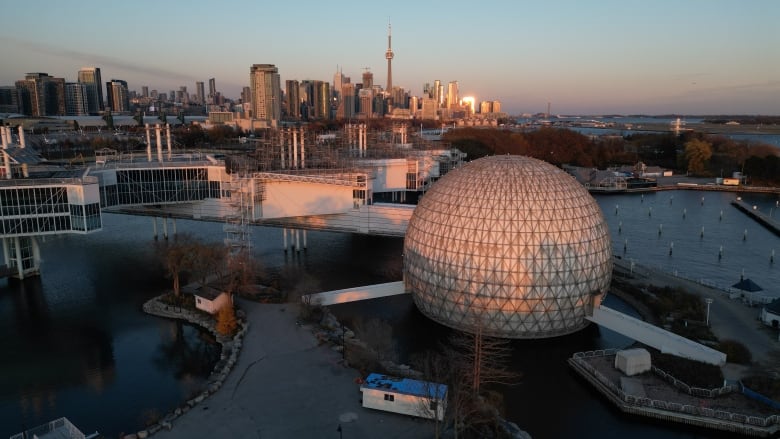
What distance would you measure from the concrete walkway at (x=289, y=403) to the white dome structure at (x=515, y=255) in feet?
28.5

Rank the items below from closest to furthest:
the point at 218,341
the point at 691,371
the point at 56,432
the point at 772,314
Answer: the point at 56,432 → the point at 691,371 → the point at 218,341 → the point at 772,314

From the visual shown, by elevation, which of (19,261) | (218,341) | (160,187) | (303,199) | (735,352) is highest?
(160,187)

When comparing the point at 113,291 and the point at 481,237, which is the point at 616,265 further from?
the point at 113,291

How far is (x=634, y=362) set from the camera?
27438 mm

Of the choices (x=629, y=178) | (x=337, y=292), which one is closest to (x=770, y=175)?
(x=629, y=178)

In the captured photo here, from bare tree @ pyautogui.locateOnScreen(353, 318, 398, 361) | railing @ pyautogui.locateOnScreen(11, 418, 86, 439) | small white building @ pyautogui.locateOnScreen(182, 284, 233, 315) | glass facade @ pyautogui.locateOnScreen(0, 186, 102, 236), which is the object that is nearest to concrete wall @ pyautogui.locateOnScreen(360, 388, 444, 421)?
bare tree @ pyautogui.locateOnScreen(353, 318, 398, 361)

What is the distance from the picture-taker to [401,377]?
1029 inches

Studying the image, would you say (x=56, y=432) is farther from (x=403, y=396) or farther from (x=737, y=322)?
(x=737, y=322)

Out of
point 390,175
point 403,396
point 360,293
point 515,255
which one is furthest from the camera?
point 390,175

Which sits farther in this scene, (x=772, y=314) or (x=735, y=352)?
→ (x=772, y=314)

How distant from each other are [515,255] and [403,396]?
38.7 feet

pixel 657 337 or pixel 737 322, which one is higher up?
pixel 657 337

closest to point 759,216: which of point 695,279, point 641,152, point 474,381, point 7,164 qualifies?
point 695,279

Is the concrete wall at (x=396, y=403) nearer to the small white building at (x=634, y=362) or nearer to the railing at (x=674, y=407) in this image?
the railing at (x=674, y=407)
